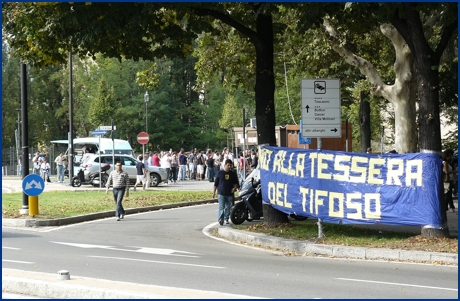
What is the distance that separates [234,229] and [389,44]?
14116 mm

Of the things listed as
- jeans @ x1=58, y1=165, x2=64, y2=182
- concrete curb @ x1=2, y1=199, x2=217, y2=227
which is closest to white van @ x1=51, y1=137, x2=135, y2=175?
jeans @ x1=58, y1=165, x2=64, y2=182

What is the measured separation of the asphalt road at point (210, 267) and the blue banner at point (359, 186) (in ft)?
5.82

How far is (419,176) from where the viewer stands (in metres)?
15.4

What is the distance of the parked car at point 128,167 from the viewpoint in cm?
3866

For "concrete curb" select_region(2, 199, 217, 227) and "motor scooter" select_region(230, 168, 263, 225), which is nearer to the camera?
"motor scooter" select_region(230, 168, 263, 225)

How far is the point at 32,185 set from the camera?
21.1 metres

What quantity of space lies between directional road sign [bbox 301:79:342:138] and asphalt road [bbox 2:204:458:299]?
2.95 meters

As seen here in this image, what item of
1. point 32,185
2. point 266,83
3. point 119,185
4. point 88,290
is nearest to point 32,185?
point 32,185

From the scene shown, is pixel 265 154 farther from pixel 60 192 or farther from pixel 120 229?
pixel 60 192

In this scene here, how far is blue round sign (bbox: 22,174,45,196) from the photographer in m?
21.0

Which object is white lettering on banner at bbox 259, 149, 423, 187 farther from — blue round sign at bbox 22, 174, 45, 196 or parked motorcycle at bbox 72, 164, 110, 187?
parked motorcycle at bbox 72, 164, 110, 187

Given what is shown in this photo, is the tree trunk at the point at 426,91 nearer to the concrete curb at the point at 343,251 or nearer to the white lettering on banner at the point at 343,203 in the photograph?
the white lettering on banner at the point at 343,203

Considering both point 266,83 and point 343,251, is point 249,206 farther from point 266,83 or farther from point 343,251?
point 343,251

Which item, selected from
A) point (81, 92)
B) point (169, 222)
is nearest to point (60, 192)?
point (169, 222)
